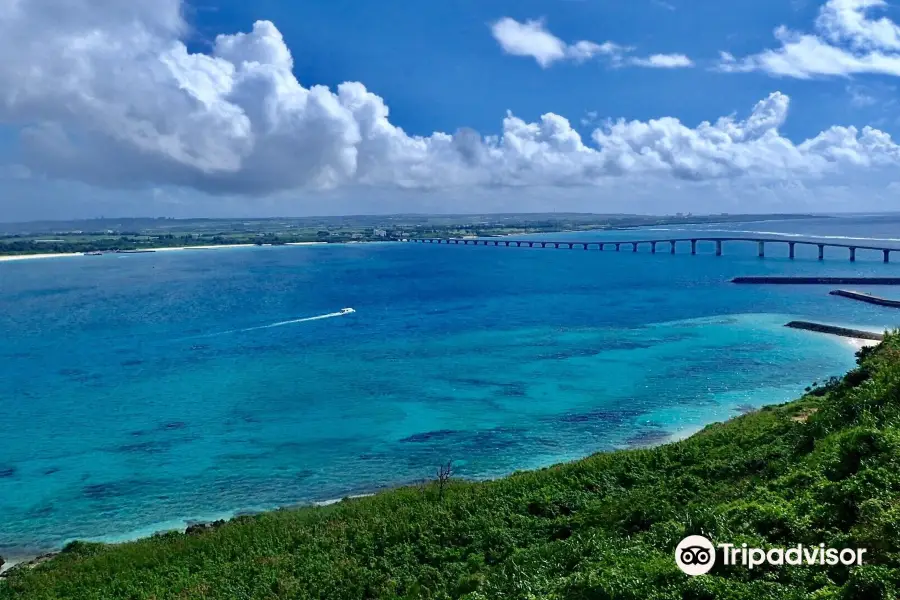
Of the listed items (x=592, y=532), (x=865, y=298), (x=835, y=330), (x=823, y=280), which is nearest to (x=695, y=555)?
(x=592, y=532)

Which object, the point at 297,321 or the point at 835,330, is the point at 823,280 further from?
the point at 297,321

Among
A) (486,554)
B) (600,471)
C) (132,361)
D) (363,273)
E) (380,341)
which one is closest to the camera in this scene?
(486,554)

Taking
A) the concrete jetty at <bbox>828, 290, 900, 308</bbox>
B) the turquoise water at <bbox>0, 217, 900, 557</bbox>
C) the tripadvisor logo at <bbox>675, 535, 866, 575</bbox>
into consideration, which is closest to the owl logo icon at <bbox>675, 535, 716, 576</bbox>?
the tripadvisor logo at <bbox>675, 535, 866, 575</bbox>

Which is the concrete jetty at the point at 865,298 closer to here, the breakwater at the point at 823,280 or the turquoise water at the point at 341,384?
the turquoise water at the point at 341,384

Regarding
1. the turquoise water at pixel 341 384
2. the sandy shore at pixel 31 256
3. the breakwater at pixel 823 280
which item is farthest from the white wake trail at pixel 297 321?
the sandy shore at pixel 31 256

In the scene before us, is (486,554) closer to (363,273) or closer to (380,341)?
(380,341)

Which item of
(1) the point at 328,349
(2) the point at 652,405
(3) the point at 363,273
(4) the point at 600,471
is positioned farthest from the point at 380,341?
(3) the point at 363,273
